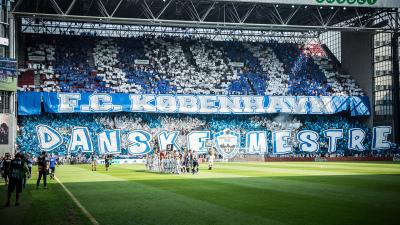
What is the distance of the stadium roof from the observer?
56.0 metres

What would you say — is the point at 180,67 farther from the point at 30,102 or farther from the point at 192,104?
the point at 30,102

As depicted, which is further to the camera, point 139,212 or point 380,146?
point 380,146

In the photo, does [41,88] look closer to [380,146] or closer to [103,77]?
[103,77]

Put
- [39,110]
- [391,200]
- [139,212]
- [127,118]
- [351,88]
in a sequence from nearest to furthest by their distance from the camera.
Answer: [139,212] → [391,200] → [39,110] → [127,118] → [351,88]

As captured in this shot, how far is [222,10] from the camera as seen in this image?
222ft

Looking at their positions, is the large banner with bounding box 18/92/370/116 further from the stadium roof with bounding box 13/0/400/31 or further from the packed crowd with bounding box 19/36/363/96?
the stadium roof with bounding box 13/0/400/31

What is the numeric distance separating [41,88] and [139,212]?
47.4m

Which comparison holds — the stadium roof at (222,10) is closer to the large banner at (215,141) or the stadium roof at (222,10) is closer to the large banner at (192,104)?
the large banner at (192,104)

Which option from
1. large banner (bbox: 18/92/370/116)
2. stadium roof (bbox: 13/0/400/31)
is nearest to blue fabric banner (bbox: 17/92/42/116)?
large banner (bbox: 18/92/370/116)

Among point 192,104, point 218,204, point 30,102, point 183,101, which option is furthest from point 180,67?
point 218,204

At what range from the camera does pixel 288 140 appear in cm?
6694

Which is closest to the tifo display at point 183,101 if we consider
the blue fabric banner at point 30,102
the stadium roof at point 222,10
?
the blue fabric banner at point 30,102

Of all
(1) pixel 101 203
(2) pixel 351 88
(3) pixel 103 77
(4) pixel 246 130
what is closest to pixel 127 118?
(3) pixel 103 77

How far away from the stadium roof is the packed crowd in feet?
13.5
